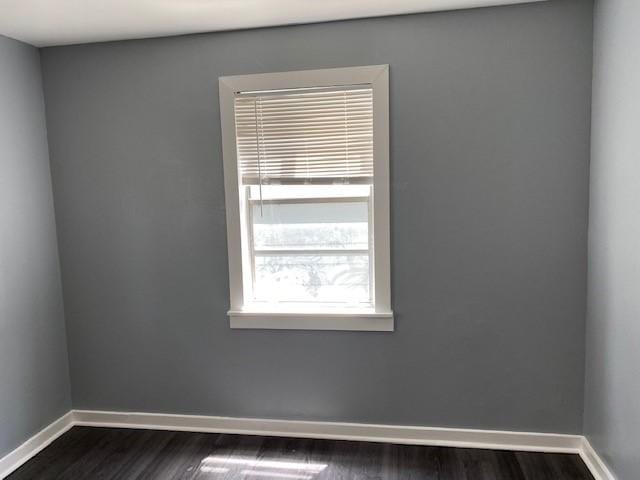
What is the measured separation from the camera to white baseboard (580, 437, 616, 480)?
89.0 inches

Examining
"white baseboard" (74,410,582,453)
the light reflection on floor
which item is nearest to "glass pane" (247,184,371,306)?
"white baseboard" (74,410,582,453)

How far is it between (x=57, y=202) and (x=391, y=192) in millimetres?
2071

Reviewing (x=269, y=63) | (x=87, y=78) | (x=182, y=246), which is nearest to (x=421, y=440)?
(x=182, y=246)

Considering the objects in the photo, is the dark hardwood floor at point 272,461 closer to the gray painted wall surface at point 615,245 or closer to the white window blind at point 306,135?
the gray painted wall surface at point 615,245

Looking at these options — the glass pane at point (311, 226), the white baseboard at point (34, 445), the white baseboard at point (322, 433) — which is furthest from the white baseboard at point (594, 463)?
the white baseboard at point (34, 445)

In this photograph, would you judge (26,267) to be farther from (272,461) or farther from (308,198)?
(272,461)

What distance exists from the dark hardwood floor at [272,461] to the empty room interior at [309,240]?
0.6 inches

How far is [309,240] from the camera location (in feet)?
9.04

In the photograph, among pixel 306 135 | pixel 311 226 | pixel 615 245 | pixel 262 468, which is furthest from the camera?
pixel 311 226

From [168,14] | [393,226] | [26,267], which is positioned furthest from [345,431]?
[168,14]

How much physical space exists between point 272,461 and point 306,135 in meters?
1.82

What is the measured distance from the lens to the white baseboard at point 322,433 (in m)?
2.56

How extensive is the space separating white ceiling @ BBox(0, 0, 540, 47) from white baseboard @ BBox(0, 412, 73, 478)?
230 centimetres

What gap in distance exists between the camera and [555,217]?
2459mm
